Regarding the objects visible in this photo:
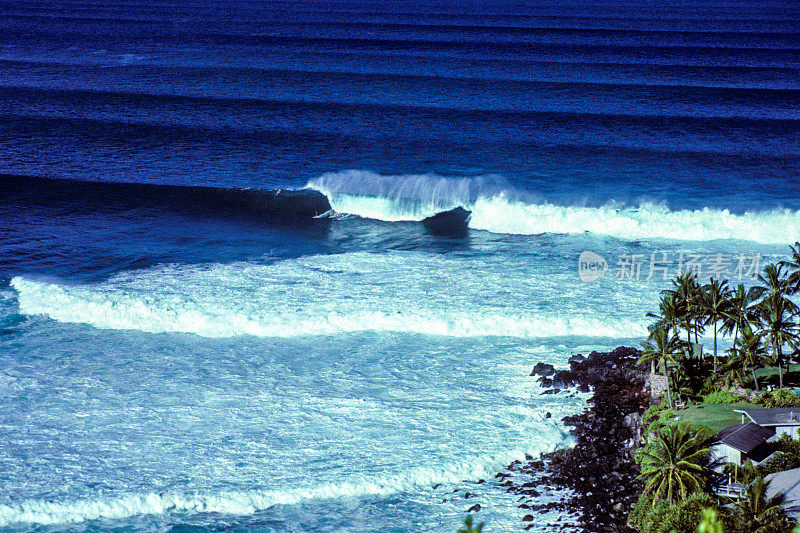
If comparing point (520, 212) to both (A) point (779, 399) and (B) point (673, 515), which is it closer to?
(A) point (779, 399)

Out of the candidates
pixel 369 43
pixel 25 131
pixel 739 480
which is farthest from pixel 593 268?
pixel 369 43

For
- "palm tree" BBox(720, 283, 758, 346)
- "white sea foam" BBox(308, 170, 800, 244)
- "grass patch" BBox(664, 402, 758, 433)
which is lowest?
"grass patch" BBox(664, 402, 758, 433)

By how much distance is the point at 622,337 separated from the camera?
39938 millimetres

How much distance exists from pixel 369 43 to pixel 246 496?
90.7 m

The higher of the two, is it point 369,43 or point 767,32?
point 767,32

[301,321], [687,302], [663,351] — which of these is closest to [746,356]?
[687,302]

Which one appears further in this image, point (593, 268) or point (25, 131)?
point (25, 131)

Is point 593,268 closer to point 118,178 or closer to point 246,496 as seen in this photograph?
point 246,496

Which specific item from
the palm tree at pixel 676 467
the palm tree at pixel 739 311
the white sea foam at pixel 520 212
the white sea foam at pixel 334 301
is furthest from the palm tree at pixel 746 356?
the white sea foam at pixel 520 212

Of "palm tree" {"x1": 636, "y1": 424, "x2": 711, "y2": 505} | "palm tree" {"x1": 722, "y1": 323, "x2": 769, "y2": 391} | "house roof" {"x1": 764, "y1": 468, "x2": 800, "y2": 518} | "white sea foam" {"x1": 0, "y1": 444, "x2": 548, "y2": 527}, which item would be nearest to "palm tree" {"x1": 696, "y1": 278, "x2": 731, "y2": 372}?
"palm tree" {"x1": 722, "y1": 323, "x2": 769, "y2": 391}

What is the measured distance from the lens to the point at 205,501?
2891cm

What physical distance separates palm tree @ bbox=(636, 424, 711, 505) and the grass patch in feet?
9.50

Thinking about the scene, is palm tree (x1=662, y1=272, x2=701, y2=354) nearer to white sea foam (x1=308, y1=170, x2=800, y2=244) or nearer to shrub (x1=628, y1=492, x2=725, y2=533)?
shrub (x1=628, y1=492, x2=725, y2=533)

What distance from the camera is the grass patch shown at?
30891mm
